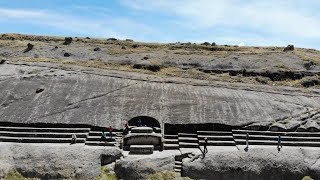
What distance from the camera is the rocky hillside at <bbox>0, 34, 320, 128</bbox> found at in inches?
1197

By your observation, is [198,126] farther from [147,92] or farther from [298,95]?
[298,95]

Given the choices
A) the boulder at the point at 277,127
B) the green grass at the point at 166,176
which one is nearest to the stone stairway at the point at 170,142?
the green grass at the point at 166,176

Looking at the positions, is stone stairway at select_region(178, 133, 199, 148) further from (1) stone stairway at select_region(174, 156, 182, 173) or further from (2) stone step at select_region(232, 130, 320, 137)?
(2) stone step at select_region(232, 130, 320, 137)

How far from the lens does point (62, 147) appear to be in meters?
25.3

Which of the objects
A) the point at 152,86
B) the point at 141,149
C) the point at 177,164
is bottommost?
the point at 177,164

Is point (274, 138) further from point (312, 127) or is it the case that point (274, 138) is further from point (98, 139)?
point (98, 139)

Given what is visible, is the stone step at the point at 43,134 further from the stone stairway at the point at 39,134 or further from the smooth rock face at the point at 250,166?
the smooth rock face at the point at 250,166

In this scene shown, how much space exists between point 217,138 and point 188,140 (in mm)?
1874

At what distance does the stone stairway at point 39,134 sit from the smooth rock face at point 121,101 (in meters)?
0.65

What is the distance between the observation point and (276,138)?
29.3m

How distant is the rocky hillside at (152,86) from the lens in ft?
99.8

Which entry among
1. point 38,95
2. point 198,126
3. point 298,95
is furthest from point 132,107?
point 298,95

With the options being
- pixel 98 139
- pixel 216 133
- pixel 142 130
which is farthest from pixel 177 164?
pixel 98 139

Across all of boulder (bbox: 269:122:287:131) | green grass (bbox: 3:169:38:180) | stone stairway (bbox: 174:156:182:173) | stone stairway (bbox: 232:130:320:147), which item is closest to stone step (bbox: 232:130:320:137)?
stone stairway (bbox: 232:130:320:147)
